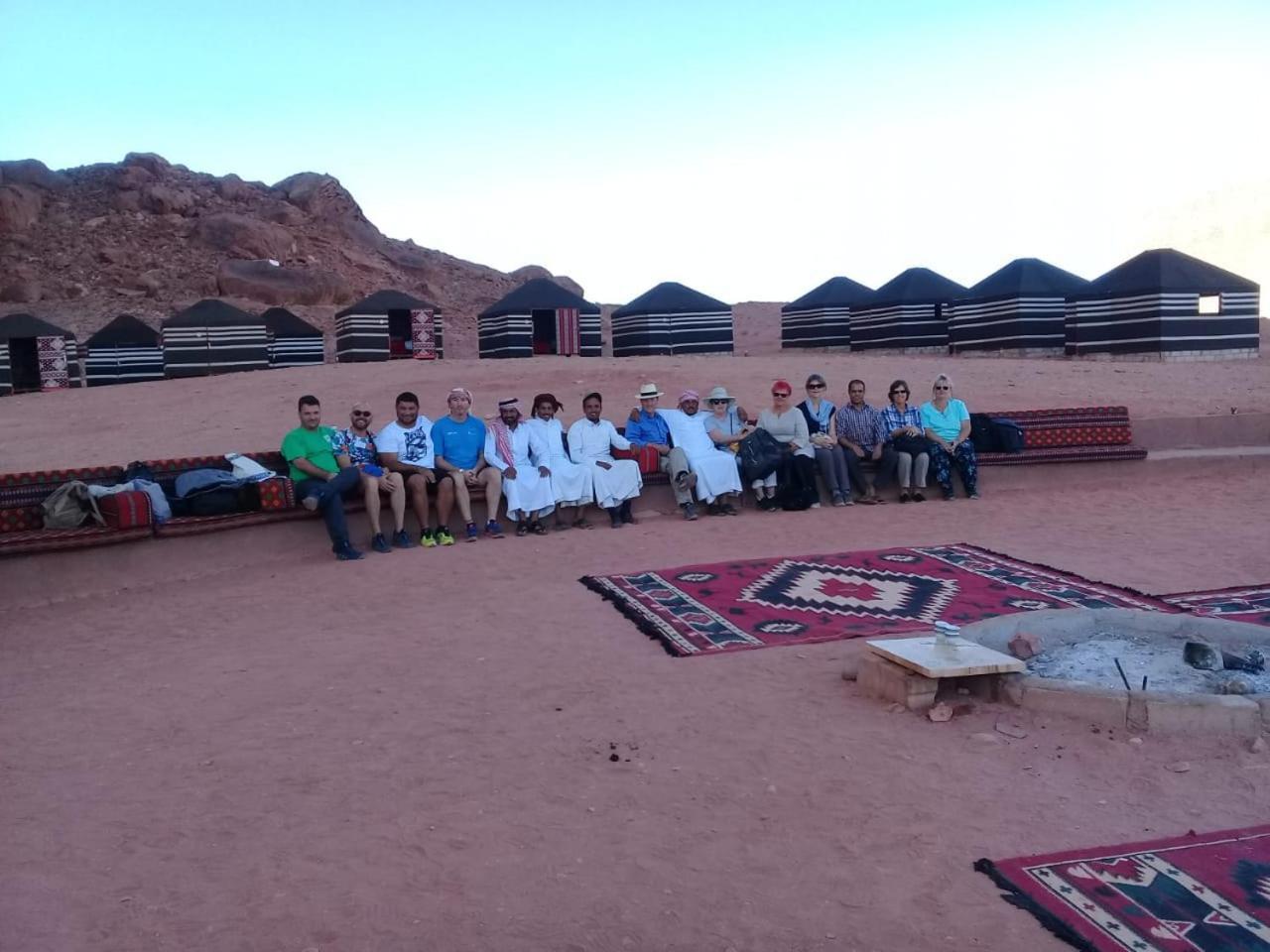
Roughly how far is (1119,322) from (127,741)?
2377 cm

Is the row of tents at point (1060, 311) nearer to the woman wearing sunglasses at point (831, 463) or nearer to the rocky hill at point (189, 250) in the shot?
the woman wearing sunglasses at point (831, 463)

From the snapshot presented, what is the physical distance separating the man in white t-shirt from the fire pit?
4.80 meters

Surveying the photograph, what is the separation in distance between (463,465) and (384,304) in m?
20.5

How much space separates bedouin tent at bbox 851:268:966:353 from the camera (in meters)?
29.4

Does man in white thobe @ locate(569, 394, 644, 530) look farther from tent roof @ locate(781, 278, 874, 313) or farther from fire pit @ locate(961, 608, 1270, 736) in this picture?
tent roof @ locate(781, 278, 874, 313)

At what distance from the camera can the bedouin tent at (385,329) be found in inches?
1109

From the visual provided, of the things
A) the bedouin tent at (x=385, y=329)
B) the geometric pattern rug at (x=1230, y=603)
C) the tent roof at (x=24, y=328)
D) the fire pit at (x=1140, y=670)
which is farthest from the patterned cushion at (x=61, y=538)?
the tent roof at (x=24, y=328)

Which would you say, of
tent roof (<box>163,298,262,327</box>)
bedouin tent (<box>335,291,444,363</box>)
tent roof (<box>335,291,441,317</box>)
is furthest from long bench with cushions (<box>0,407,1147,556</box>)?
tent roof (<box>335,291,441,317</box>)

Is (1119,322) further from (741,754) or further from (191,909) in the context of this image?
(191,909)

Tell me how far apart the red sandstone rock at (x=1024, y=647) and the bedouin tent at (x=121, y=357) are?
83.5 ft

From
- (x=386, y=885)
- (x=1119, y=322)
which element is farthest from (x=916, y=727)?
(x=1119, y=322)

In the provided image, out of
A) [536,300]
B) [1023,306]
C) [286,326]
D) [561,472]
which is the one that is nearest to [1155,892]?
[561,472]

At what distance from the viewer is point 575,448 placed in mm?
9688

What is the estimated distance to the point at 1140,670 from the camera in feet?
16.3
